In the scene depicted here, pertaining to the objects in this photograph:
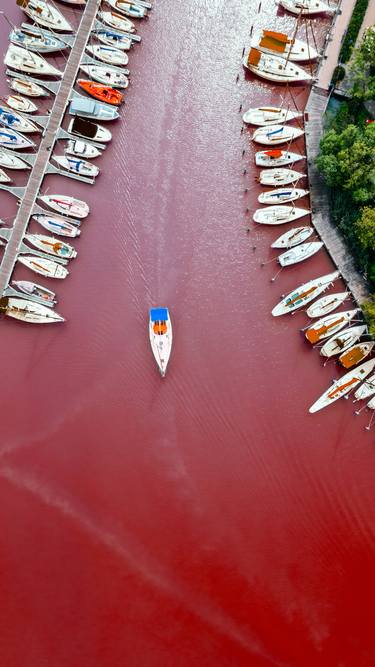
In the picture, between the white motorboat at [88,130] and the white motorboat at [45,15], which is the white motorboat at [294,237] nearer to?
the white motorboat at [88,130]

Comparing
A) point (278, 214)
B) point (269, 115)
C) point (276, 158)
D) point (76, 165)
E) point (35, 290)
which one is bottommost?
point (278, 214)

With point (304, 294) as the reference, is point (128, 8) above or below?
above

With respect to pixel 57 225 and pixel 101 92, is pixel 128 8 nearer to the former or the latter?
pixel 101 92

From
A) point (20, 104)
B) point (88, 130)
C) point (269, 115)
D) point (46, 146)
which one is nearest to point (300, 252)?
point (269, 115)

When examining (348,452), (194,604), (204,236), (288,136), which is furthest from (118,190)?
(194,604)

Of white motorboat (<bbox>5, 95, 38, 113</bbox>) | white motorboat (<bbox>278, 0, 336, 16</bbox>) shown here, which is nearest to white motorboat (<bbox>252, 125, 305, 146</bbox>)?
white motorboat (<bbox>278, 0, 336, 16</bbox>)

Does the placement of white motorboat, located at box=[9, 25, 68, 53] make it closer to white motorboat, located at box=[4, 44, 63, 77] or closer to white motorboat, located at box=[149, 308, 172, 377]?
white motorboat, located at box=[4, 44, 63, 77]

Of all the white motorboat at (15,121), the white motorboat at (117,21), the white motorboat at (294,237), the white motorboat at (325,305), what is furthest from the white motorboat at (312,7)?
the white motorboat at (15,121)

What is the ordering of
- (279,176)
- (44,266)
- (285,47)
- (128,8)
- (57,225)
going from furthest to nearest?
(128,8), (285,47), (279,176), (57,225), (44,266)
